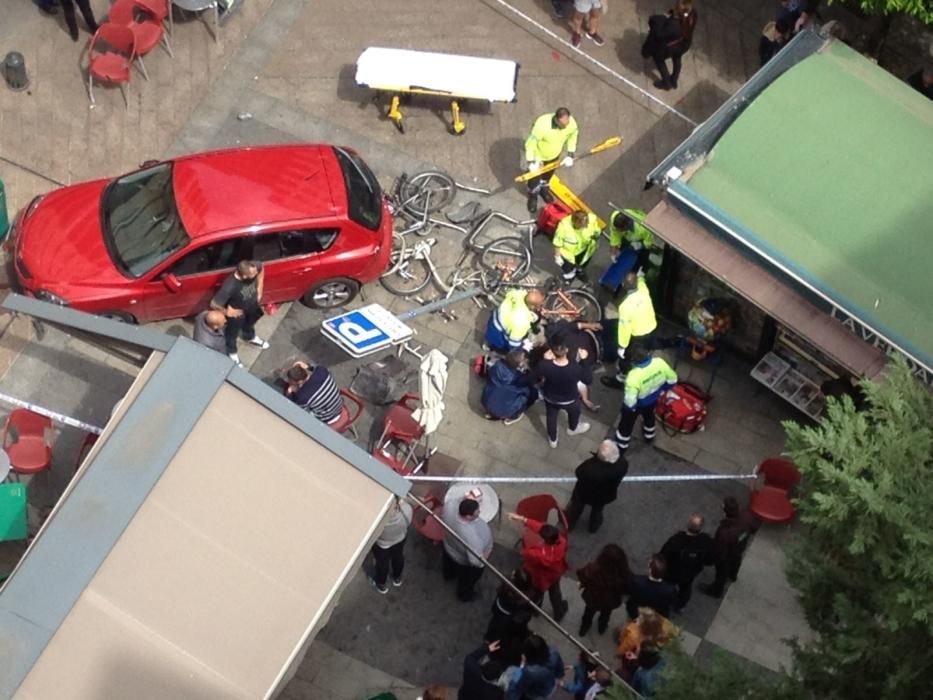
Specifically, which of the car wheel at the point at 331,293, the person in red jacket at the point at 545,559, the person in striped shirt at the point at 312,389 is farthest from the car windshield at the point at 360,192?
the person in red jacket at the point at 545,559

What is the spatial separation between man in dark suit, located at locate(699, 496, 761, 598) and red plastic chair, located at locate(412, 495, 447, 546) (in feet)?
8.72

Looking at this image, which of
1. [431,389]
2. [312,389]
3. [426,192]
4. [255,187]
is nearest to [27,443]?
[312,389]

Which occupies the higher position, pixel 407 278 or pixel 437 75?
pixel 437 75

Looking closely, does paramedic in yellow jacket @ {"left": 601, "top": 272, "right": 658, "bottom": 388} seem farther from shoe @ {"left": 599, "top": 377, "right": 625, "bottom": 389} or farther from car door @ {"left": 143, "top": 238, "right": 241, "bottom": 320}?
car door @ {"left": 143, "top": 238, "right": 241, "bottom": 320}

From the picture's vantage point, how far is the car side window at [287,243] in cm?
1608

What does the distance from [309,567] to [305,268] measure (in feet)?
17.5

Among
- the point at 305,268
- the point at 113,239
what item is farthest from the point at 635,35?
the point at 113,239

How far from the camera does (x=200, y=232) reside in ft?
52.0

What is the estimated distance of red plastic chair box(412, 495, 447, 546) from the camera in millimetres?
14711

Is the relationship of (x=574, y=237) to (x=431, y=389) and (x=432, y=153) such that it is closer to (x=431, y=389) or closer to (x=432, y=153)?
(x=431, y=389)

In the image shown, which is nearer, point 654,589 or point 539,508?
point 654,589

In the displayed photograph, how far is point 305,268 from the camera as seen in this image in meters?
16.5

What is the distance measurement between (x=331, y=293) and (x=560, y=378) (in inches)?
122

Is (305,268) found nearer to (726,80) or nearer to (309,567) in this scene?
(309,567)
